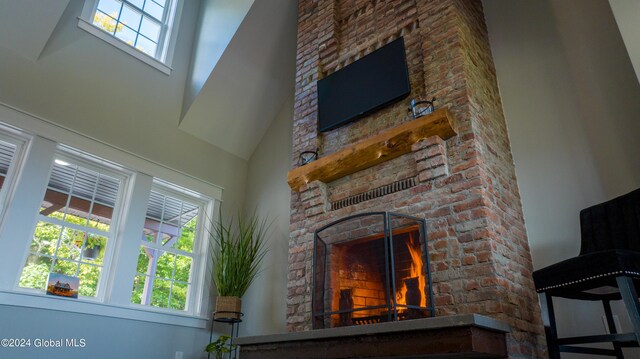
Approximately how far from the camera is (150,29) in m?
5.04

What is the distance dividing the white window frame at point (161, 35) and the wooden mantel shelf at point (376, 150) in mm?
2245

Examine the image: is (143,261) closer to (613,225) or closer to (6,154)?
(6,154)

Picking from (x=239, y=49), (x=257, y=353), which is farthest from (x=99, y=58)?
(x=257, y=353)

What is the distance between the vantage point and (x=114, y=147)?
168 inches

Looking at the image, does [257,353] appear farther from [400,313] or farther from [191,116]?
[191,116]

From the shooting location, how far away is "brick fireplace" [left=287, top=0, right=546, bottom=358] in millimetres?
2670

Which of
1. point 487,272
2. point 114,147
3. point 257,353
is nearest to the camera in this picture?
point 487,272

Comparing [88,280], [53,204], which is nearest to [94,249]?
[88,280]

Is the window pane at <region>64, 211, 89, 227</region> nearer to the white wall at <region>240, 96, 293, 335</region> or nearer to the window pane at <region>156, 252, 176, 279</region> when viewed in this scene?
the window pane at <region>156, 252, 176, 279</region>

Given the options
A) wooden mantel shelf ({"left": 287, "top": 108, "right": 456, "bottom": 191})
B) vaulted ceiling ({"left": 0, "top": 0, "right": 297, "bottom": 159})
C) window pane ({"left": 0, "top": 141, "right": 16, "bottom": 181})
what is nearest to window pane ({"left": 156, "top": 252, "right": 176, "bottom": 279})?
vaulted ceiling ({"left": 0, "top": 0, "right": 297, "bottom": 159})

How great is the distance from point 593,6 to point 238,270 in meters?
3.88

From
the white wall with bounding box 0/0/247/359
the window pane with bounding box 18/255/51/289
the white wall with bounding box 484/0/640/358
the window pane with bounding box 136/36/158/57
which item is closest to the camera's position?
the white wall with bounding box 484/0/640/358

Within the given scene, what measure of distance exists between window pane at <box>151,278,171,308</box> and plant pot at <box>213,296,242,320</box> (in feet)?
2.00

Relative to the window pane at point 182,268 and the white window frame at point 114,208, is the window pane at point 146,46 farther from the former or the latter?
the window pane at point 182,268
